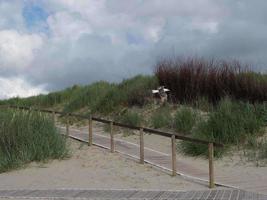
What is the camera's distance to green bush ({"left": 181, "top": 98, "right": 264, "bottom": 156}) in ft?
54.7

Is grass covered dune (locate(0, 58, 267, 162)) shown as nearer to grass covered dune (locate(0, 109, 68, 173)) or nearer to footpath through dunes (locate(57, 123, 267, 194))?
footpath through dunes (locate(57, 123, 267, 194))

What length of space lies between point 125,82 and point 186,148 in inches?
515

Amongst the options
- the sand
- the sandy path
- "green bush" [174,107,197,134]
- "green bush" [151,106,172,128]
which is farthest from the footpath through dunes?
"green bush" [151,106,172,128]

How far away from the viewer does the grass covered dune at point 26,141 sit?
49.6ft

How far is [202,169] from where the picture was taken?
14.2 m

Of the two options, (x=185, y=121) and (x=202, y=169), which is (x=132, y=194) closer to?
(x=202, y=169)

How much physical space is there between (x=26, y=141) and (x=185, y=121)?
21.0ft

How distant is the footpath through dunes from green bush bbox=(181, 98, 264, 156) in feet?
1.91

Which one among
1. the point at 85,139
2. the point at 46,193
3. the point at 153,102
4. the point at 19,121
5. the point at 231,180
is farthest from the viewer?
the point at 153,102

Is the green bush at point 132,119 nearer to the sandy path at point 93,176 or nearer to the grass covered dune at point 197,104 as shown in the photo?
the grass covered dune at point 197,104

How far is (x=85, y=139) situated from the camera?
1938 centimetres

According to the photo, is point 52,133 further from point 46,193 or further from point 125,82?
point 125,82

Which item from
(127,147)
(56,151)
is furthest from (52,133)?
(127,147)

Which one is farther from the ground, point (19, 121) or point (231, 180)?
point (19, 121)
